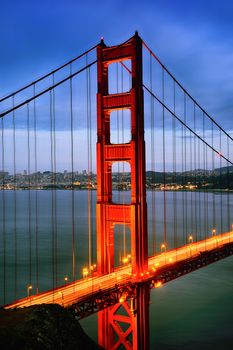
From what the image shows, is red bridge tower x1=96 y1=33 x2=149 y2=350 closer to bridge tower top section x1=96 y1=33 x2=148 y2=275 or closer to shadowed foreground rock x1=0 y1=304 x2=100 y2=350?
bridge tower top section x1=96 y1=33 x2=148 y2=275

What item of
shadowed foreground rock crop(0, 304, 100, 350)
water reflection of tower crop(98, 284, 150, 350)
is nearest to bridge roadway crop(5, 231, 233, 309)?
water reflection of tower crop(98, 284, 150, 350)

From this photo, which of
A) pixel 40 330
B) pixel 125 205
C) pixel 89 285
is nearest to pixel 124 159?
pixel 125 205

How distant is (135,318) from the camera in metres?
15.2

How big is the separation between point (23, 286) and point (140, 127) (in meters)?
13.8

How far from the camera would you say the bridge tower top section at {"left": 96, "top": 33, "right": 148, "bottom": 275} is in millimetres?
15820

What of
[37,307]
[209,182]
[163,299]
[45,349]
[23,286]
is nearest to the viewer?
[45,349]

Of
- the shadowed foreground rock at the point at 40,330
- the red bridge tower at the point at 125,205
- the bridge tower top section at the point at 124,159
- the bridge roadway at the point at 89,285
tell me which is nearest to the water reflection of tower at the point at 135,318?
the red bridge tower at the point at 125,205

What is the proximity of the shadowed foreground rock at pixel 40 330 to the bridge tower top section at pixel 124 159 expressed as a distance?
6821 mm

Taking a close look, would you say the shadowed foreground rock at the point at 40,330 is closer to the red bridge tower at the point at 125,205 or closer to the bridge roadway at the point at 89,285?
the bridge roadway at the point at 89,285

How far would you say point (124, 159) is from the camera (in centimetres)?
1611

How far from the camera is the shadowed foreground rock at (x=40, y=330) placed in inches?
310

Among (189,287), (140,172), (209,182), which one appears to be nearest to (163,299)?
(189,287)

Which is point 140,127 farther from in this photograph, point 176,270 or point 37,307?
point 37,307

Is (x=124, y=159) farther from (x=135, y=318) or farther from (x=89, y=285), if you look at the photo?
(x=135, y=318)
